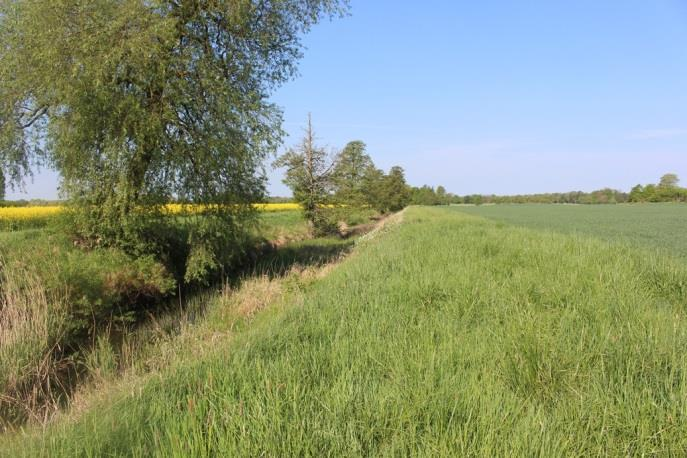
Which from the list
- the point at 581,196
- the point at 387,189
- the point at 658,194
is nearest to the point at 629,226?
the point at 387,189

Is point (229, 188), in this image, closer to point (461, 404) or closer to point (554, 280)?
point (554, 280)

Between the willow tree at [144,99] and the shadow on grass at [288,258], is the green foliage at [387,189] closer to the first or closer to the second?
the shadow on grass at [288,258]

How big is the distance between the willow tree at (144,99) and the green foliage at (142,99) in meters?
0.03

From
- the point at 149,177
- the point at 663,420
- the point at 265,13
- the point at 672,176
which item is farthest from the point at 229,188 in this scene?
the point at 672,176

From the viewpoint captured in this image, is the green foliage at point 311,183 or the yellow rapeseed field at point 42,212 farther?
the green foliage at point 311,183

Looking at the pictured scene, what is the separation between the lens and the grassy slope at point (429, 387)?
2.25 meters

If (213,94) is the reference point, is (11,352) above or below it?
below

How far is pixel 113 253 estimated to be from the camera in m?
10.6

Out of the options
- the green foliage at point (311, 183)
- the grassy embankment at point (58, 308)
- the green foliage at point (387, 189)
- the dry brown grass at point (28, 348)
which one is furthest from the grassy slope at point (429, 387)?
the green foliage at point (387, 189)

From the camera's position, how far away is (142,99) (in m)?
9.98

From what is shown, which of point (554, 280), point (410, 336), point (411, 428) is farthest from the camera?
point (554, 280)

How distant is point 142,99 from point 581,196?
396ft

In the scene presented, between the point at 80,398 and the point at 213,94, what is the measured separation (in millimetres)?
8083

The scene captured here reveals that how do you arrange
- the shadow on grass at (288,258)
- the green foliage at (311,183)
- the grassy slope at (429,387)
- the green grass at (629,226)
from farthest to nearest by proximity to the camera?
the green foliage at (311,183) < the green grass at (629,226) < the shadow on grass at (288,258) < the grassy slope at (429,387)
